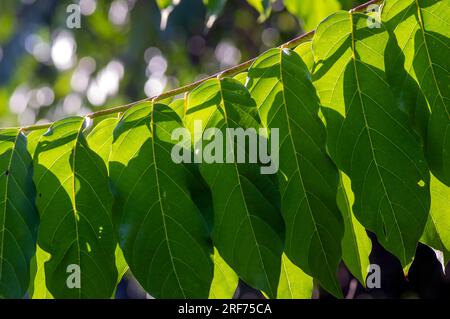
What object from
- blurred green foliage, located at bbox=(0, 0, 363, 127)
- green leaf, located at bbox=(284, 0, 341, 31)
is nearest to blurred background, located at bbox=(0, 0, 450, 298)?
blurred green foliage, located at bbox=(0, 0, 363, 127)

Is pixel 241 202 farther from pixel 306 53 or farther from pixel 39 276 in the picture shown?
pixel 39 276

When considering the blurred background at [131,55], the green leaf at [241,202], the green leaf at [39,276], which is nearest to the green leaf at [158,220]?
the green leaf at [241,202]

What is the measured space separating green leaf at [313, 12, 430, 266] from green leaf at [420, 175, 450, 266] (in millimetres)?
100

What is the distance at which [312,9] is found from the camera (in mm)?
2365

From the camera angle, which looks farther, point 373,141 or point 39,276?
point 39,276

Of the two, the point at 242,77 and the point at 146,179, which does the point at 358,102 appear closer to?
the point at 242,77

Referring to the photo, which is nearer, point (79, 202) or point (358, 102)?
point (358, 102)

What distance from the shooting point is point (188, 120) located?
5.24 feet

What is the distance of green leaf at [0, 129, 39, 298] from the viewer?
157 cm

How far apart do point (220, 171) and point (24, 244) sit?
48cm

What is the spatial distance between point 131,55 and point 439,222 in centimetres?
434

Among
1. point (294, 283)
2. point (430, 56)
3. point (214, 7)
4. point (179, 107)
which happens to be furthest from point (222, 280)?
Result: point (214, 7)

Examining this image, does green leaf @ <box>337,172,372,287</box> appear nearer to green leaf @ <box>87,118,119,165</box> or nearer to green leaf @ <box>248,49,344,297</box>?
green leaf @ <box>248,49,344,297</box>

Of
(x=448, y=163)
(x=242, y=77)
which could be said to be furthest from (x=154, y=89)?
(x=448, y=163)
